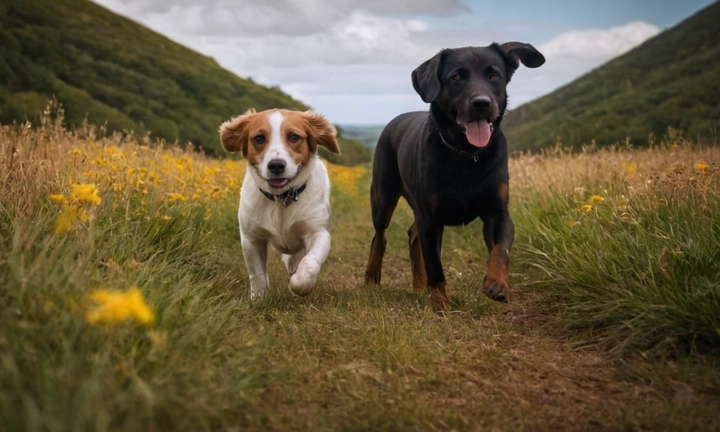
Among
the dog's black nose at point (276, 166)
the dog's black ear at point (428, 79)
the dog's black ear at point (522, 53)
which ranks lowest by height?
the dog's black nose at point (276, 166)

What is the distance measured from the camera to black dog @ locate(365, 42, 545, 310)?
3.90 m

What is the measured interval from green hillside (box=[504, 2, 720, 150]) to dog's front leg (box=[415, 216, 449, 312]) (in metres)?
15.0

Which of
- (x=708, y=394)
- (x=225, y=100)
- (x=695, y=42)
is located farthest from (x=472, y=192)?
(x=695, y=42)

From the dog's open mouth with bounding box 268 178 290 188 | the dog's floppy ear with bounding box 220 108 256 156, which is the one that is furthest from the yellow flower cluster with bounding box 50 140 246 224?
the dog's open mouth with bounding box 268 178 290 188

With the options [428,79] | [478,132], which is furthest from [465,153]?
[428,79]

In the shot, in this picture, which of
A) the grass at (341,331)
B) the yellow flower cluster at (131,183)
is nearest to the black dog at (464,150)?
the grass at (341,331)

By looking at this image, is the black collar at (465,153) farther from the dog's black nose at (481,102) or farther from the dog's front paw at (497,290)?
the dog's front paw at (497,290)

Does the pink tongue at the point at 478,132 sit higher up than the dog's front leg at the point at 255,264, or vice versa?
the pink tongue at the point at 478,132

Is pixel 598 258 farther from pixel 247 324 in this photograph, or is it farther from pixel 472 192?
pixel 247 324

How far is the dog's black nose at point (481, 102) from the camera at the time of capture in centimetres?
381

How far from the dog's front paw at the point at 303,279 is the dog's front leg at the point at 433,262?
0.76 meters

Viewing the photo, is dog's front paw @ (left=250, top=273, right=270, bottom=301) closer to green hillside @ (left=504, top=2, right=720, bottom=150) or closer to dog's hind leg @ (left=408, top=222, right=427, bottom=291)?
dog's hind leg @ (left=408, top=222, right=427, bottom=291)

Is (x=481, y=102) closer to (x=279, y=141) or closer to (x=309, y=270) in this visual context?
(x=279, y=141)

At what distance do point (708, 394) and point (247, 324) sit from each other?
223 centimetres
